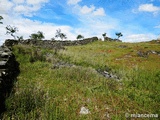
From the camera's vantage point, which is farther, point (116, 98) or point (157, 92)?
point (157, 92)

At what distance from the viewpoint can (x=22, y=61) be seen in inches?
611

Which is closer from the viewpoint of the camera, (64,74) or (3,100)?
(3,100)

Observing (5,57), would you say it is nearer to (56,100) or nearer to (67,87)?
(67,87)

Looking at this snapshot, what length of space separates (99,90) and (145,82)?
3.57 meters

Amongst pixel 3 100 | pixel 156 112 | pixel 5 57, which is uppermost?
pixel 5 57

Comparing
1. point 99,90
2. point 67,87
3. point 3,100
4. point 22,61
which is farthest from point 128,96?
point 22,61

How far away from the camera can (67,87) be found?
9508 millimetres

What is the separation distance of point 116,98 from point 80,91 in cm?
181

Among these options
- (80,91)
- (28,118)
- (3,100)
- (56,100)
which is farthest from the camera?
(80,91)

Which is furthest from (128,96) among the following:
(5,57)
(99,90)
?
(5,57)

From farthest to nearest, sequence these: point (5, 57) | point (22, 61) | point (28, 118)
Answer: point (22, 61) → point (5, 57) → point (28, 118)

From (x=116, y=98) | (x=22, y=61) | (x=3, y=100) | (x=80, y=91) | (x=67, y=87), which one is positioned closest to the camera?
(x=3, y=100)

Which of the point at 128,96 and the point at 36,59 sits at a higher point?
the point at 36,59

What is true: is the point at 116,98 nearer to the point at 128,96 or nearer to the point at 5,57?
the point at 128,96
